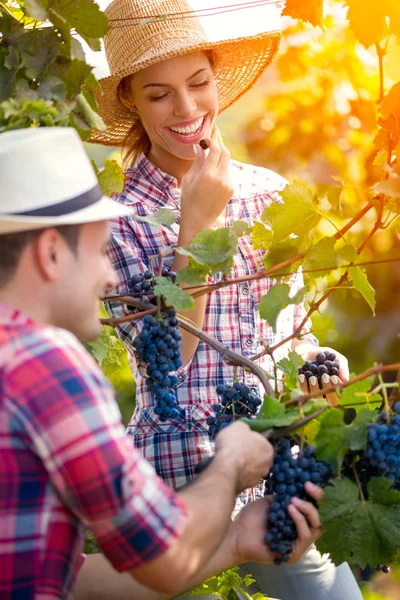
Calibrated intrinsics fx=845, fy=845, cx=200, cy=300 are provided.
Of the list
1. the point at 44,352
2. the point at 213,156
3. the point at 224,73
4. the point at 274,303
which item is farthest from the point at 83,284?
the point at 224,73

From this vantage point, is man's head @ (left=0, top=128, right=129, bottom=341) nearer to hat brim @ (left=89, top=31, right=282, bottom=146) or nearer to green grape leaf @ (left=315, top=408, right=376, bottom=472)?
green grape leaf @ (left=315, top=408, right=376, bottom=472)

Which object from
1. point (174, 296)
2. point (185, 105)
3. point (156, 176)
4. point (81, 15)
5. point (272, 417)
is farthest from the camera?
point (156, 176)

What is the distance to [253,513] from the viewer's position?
4.84ft

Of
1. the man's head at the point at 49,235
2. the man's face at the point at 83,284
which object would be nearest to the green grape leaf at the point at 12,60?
the man's head at the point at 49,235

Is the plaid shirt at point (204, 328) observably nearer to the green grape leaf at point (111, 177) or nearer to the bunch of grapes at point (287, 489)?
the green grape leaf at point (111, 177)

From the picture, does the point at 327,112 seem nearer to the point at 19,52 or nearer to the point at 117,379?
the point at 117,379

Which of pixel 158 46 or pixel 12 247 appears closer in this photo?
pixel 12 247

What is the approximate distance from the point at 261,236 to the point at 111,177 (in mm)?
376

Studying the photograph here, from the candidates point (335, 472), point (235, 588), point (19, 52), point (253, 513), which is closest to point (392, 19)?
point (19, 52)

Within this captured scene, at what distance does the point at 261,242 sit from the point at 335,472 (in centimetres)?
66

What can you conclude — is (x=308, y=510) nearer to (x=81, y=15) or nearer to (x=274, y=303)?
(x=274, y=303)

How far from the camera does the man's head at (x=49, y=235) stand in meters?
1.17

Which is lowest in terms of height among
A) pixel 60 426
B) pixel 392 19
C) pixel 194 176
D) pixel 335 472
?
pixel 335 472

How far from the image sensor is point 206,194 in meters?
1.96
